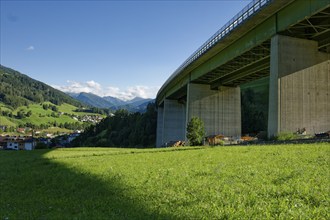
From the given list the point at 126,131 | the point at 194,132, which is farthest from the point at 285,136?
the point at 126,131

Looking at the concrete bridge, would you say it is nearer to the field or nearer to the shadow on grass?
the field

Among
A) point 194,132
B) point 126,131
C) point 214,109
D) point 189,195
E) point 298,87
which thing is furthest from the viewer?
point 126,131

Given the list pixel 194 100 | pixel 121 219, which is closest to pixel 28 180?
pixel 121 219

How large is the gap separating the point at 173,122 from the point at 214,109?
26.2 metres

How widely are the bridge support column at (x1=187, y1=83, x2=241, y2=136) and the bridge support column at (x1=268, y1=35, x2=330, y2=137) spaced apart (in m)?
29.7

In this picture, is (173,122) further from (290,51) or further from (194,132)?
(290,51)

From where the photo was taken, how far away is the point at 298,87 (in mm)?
31766

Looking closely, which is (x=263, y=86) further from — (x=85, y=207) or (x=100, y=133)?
(x=85, y=207)

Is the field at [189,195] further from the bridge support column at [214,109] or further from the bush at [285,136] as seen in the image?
the bridge support column at [214,109]

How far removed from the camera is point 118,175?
13.2 meters

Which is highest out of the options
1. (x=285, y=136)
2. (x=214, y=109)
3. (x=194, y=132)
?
(x=214, y=109)

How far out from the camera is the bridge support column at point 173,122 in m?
85.7

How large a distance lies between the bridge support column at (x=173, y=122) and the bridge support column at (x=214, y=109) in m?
22.3

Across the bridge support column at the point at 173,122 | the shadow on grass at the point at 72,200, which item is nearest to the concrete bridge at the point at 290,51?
the shadow on grass at the point at 72,200
